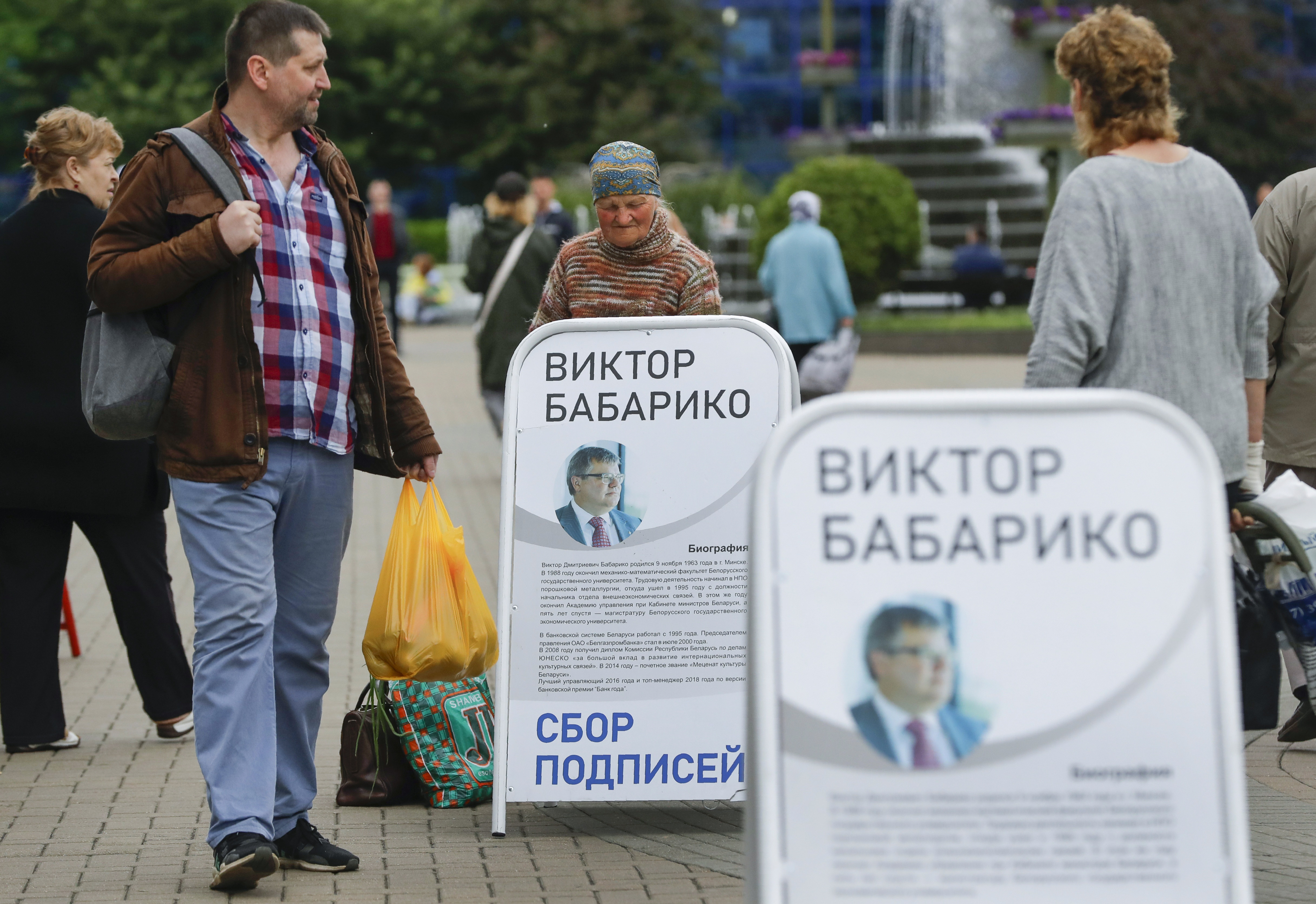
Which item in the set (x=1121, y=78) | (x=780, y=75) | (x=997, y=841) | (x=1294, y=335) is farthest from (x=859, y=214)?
(x=780, y=75)

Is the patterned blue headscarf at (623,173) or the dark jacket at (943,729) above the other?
the patterned blue headscarf at (623,173)

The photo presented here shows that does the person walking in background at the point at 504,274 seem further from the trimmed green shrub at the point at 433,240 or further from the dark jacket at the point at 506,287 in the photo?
the trimmed green shrub at the point at 433,240

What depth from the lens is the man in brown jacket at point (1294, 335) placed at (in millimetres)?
5418

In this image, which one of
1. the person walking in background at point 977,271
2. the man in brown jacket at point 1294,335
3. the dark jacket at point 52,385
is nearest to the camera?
the man in brown jacket at point 1294,335

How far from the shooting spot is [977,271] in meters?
24.6

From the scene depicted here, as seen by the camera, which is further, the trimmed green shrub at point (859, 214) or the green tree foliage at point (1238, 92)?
the green tree foliage at point (1238, 92)

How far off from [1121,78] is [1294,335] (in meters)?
1.82

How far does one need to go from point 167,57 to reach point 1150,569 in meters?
A: 46.4

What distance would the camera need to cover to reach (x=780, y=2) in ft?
167

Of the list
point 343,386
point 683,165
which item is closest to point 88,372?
point 343,386

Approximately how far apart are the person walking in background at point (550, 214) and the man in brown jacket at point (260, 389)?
24.7 ft

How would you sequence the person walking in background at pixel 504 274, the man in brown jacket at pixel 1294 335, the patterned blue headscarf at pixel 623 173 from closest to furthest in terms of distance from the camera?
the patterned blue headscarf at pixel 623 173 < the man in brown jacket at pixel 1294 335 < the person walking in background at pixel 504 274

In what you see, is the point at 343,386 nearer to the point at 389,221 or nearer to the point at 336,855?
the point at 336,855

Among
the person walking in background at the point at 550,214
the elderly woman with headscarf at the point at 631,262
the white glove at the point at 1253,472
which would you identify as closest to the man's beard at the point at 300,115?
the elderly woman with headscarf at the point at 631,262
